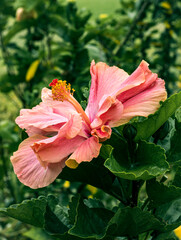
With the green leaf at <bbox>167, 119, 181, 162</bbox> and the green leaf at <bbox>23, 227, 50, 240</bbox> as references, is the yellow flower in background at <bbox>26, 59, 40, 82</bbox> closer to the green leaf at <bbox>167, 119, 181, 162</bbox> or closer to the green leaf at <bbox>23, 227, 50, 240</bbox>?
the green leaf at <bbox>23, 227, 50, 240</bbox>

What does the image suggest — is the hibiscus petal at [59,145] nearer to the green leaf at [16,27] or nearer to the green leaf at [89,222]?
the green leaf at [89,222]

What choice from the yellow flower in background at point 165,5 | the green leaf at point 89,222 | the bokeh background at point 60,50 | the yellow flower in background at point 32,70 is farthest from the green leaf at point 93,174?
the yellow flower in background at point 165,5

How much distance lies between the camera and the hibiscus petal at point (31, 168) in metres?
0.66

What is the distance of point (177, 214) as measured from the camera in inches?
33.3

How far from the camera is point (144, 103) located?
662 mm

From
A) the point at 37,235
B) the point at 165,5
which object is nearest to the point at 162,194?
the point at 37,235

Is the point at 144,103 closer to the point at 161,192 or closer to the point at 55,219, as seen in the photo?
the point at 161,192

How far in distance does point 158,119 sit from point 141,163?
9cm

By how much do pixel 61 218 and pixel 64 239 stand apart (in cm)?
9

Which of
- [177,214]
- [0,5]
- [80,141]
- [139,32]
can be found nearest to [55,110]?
[80,141]

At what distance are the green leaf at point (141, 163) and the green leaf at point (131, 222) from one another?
80 millimetres

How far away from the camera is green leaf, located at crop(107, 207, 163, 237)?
2.24 feet

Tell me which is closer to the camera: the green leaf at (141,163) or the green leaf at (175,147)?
the green leaf at (141,163)

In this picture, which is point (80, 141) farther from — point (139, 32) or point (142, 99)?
point (139, 32)
